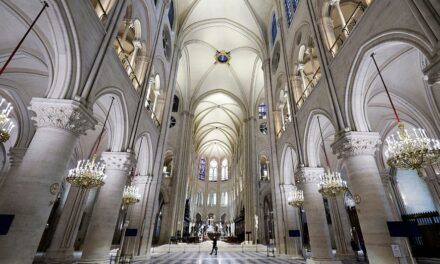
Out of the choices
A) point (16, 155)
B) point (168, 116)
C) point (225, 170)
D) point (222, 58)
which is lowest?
point (16, 155)

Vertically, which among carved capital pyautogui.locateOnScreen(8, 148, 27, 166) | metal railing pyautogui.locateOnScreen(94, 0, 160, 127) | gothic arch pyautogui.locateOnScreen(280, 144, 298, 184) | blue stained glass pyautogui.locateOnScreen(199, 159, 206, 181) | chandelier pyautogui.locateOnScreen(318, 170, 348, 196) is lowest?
chandelier pyautogui.locateOnScreen(318, 170, 348, 196)

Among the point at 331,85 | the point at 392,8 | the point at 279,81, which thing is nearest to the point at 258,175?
the point at 279,81

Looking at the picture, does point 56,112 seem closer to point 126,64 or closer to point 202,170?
point 126,64

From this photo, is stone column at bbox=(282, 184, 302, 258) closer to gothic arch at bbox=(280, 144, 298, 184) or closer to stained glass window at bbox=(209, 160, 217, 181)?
gothic arch at bbox=(280, 144, 298, 184)

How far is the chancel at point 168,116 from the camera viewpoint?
16.0 feet

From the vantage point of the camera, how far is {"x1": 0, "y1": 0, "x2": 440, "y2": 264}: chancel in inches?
193

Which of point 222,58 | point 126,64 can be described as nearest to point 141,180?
point 126,64

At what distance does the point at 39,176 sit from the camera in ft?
14.9

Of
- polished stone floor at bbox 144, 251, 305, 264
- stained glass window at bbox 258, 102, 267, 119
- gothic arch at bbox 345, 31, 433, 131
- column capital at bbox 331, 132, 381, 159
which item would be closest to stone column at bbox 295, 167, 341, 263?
polished stone floor at bbox 144, 251, 305, 264

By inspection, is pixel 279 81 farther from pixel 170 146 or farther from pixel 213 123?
pixel 213 123

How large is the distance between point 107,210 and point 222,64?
19933mm

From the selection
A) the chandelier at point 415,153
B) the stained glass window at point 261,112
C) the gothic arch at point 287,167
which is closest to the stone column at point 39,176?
the chandelier at point 415,153

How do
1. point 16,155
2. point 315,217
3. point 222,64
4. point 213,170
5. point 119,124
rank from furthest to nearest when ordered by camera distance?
1. point 213,170
2. point 222,64
3. point 16,155
4. point 315,217
5. point 119,124

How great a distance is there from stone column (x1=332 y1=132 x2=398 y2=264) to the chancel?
34 mm
